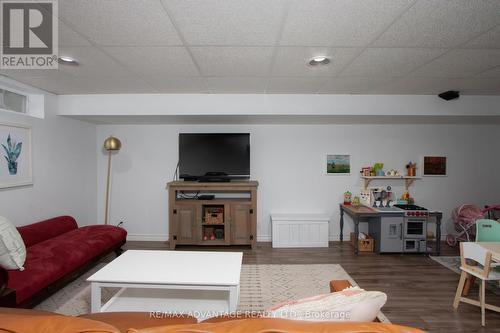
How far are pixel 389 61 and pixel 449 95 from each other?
168cm

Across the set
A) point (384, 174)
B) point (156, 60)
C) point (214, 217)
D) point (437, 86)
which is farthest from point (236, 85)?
point (384, 174)

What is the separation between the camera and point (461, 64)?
7.96 ft

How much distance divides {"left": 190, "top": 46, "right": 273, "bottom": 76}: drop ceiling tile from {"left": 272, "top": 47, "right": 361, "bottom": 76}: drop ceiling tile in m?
0.12

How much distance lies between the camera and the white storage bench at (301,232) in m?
4.18

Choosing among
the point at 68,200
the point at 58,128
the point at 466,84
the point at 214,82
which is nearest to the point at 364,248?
the point at 466,84

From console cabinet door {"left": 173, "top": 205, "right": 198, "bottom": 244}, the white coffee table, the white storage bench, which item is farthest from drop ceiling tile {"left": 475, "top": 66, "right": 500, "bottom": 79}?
console cabinet door {"left": 173, "top": 205, "right": 198, "bottom": 244}

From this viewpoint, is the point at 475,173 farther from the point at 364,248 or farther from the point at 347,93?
the point at 347,93

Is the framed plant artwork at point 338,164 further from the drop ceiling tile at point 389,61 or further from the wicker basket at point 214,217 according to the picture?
the wicker basket at point 214,217

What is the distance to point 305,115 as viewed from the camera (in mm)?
3598

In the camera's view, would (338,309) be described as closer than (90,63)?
Yes

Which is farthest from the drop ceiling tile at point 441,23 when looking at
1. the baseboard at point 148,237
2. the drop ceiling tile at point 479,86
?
the baseboard at point 148,237

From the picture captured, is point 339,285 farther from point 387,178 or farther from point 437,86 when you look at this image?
point 387,178

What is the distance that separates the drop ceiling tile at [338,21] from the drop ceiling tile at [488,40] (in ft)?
2.70

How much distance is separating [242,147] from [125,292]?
2700mm
